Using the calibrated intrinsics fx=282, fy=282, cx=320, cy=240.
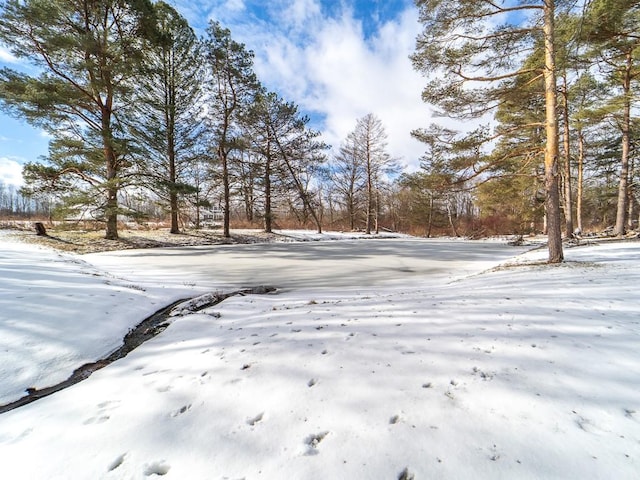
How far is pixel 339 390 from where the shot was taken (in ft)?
6.27

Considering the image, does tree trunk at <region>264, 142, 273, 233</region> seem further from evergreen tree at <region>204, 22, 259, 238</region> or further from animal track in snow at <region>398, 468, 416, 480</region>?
animal track in snow at <region>398, 468, 416, 480</region>

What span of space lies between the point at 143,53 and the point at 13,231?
31.8 feet

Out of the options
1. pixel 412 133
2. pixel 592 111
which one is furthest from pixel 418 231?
pixel 412 133

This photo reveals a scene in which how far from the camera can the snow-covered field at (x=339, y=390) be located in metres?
1.37

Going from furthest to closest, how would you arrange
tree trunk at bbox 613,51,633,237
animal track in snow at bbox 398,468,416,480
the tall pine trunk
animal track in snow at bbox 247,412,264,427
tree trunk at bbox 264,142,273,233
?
1. tree trunk at bbox 264,142,273,233
2. the tall pine trunk
3. tree trunk at bbox 613,51,633,237
4. animal track in snow at bbox 247,412,264,427
5. animal track in snow at bbox 398,468,416,480

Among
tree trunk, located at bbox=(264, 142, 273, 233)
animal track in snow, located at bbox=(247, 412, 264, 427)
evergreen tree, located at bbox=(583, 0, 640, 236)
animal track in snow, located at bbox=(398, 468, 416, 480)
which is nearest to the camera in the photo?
animal track in snow, located at bbox=(398, 468, 416, 480)

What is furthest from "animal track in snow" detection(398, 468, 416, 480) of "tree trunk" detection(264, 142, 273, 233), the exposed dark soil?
"tree trunk" detection(264, 142, 273, 233)

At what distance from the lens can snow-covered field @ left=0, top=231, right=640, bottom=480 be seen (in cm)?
137

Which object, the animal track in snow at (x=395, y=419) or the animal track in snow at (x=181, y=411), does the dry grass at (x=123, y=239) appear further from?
the animal track in snow at (x=395, y=419)

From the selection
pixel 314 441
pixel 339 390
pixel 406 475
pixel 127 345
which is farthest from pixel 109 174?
pixel 406 475

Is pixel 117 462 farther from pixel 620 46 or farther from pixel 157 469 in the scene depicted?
pixel 620 46

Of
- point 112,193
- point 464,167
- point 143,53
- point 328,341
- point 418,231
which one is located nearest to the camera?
point 328,341

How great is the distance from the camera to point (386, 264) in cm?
938

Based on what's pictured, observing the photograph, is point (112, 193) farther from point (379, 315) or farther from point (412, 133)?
point (379, 315)
